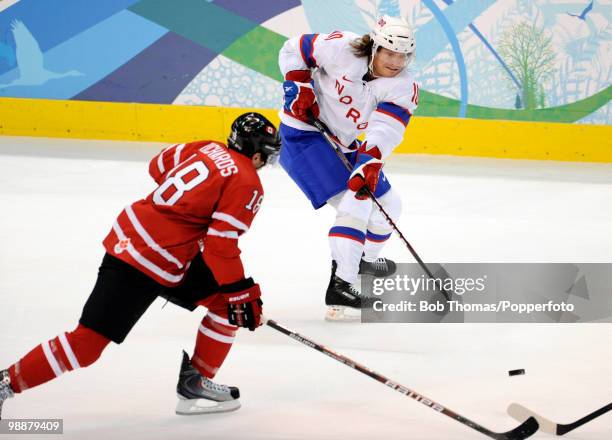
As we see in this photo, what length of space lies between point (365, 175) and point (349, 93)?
42 cm

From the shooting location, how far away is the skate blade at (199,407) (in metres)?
2.60

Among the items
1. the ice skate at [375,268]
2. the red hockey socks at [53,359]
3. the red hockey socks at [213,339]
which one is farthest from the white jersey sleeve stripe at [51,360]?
the ice skate at [375,268]

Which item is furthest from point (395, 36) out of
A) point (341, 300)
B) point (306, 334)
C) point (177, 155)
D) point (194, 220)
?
point (194, 220)

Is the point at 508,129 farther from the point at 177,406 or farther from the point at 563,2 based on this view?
the point at 177,406

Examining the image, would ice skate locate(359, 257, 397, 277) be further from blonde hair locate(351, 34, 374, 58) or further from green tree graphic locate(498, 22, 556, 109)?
green tree graphic locate(498, 22, 556, 109)

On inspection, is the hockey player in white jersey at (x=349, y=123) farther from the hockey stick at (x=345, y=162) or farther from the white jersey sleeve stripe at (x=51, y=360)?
the white jersey sleeve stripe at (x=51, y=360)

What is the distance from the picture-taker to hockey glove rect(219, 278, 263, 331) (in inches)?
95.5

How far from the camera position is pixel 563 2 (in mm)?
7141

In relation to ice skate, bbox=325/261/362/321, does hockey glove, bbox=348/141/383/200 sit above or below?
above

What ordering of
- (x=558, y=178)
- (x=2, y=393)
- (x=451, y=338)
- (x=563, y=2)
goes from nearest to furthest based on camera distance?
(x=2, y=393) < (x=451, y=338) < (x=558, y=178) < (x=563, y=2)

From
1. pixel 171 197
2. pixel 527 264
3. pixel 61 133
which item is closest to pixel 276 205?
pixel 527 264

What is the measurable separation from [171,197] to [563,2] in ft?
17.6

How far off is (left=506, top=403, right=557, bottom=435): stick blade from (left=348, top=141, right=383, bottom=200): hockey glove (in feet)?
3.90

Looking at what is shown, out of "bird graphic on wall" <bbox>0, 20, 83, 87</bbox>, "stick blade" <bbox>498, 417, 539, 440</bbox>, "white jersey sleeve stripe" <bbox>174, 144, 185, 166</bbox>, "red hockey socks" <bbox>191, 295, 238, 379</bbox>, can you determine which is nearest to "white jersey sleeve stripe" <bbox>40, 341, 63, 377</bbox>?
"red hockey socks" <bbox>191, 295, 238, 379</bbox>
